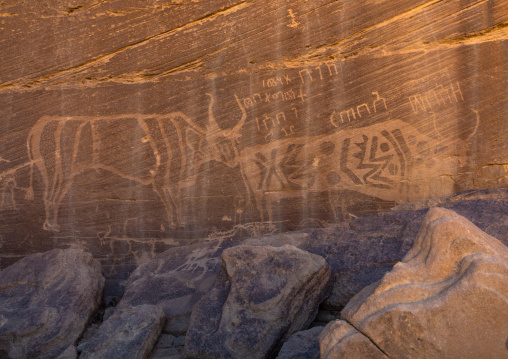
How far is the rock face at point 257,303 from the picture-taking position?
2.74 metres

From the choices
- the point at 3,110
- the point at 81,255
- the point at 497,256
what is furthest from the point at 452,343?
the point at 3,110

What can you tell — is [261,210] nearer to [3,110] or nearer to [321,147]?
[321,147]

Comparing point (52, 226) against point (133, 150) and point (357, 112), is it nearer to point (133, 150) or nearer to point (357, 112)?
point (133, 150)

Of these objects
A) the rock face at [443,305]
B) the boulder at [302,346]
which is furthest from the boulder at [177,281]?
the rock face at [443,305]

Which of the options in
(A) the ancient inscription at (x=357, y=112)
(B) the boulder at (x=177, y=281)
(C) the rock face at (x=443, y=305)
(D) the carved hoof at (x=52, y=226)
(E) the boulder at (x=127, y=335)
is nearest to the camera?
(C) the rock face at (x=443, y=305)

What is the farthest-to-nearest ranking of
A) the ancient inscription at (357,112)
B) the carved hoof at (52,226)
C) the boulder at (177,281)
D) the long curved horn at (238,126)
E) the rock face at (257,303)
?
the carved hoof at (52,226) → the long curved horn at (238,126) → the ancient inscription at (357,112) → the boulder at (177,281) → the rock face at (257,303)

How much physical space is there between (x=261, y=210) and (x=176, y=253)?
0.97 m

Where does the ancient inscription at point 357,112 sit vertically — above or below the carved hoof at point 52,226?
above

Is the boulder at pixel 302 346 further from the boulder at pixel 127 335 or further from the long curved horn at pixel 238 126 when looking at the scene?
the long curved horn at pixel 238 126

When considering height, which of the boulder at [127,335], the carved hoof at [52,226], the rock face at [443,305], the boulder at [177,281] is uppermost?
the carved hoof at [52,226]

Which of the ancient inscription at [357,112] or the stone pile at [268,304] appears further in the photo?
the ancient inscription at [357,112]

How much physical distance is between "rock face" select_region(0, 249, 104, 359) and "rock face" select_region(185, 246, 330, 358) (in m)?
1.17

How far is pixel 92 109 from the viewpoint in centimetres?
481

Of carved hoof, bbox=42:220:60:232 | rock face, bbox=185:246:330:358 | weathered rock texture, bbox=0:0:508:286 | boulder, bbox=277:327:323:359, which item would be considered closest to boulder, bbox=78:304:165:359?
rock face, bbox=185:246:330:358
